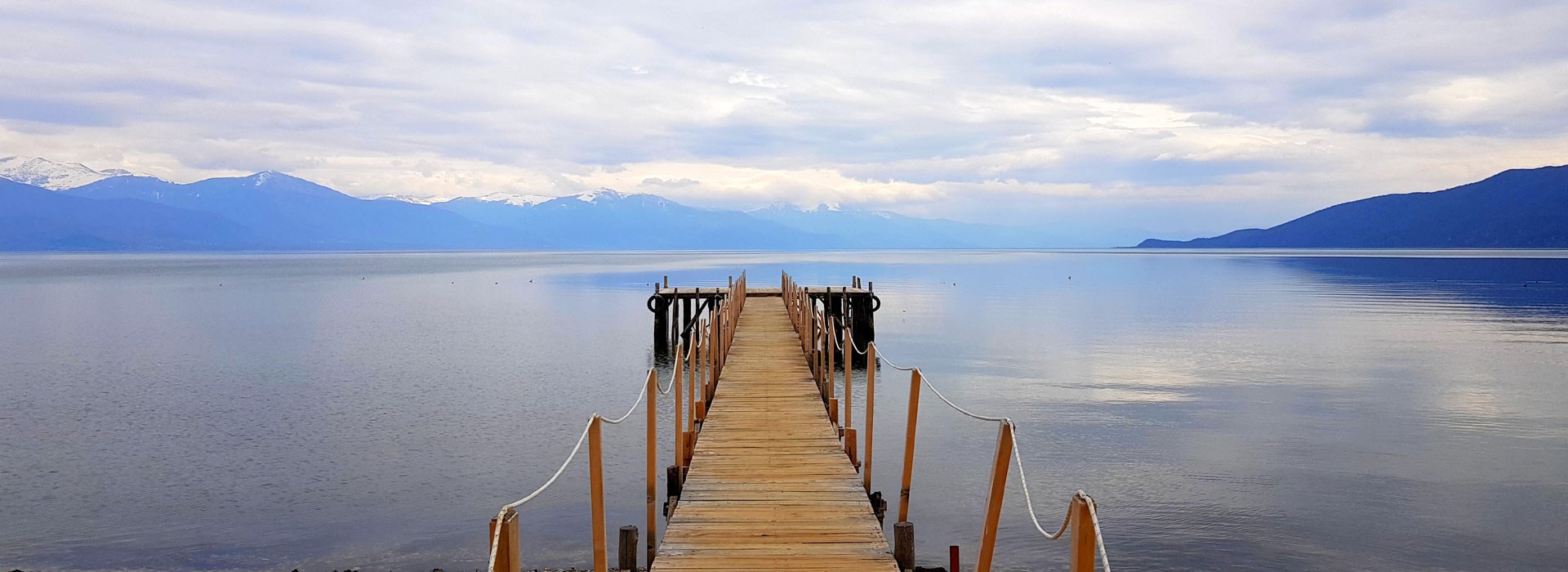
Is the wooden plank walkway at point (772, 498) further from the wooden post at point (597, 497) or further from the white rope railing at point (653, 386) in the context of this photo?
the white rope railing at point (653, 386)

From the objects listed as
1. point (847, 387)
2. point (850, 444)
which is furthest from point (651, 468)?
point (847, 387)

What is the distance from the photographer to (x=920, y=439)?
17.8m

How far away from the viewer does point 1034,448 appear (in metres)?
17.0

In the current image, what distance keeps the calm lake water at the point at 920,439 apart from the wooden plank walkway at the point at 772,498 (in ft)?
6.91

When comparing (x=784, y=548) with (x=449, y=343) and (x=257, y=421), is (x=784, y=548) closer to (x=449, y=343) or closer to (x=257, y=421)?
(x=257, y=421)

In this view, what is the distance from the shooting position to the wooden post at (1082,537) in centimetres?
454

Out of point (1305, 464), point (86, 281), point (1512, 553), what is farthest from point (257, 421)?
point (86, 281)

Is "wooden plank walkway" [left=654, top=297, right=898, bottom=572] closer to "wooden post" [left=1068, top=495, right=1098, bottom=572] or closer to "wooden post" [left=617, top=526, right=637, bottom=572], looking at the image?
"wooden post" [left=617, top=526, right=637, bottom=572]

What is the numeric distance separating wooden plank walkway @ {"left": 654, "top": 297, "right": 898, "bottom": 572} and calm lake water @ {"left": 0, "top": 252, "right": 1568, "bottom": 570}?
6.91ft

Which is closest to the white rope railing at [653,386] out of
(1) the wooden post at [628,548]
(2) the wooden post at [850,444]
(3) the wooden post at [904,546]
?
(1) the wooden post at [628,548]

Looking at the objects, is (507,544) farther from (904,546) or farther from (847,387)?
(847,387)

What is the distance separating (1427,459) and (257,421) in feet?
69.5

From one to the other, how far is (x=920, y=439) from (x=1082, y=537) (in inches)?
529

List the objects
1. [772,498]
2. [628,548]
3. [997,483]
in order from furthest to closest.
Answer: [772,498] < [628,548] < [997,483]
